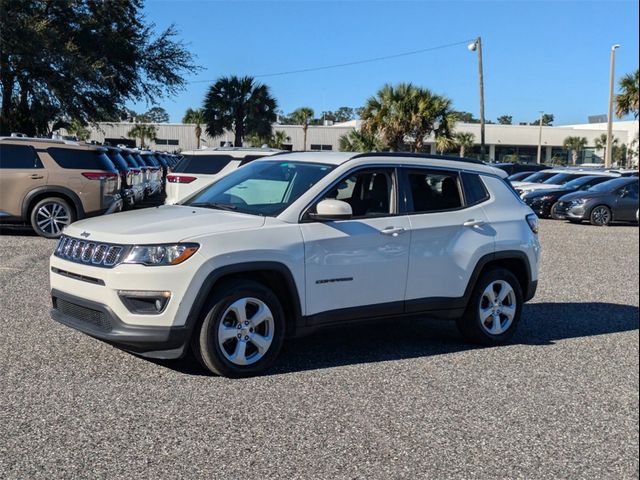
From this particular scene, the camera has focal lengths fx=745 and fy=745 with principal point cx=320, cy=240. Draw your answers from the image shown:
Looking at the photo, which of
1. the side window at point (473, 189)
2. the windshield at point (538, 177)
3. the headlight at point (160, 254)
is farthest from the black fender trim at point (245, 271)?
the windshield at point (538, 177)

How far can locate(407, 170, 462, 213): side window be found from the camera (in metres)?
6.64

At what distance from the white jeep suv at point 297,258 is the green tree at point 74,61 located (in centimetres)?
1917

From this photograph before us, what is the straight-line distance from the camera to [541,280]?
35.7 ft

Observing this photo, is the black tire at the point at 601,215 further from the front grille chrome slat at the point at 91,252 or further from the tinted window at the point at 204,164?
the front grille chrome slat at the point at 91,252

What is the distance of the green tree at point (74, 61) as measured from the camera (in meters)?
23.4

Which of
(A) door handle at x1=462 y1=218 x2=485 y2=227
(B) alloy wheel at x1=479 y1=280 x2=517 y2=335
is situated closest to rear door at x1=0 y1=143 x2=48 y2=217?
(A) door handle at x1=462 y1=218 x2=485 y2=227

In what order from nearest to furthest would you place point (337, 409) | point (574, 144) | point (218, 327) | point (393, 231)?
point (337, 409)
point (218, 327)
point (393, 231)
point (574, 144)

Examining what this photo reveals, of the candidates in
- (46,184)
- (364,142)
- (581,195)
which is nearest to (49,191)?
(46,184)

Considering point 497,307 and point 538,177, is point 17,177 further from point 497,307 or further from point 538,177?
point 538,177

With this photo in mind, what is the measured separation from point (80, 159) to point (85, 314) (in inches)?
343

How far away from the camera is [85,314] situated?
5.60m

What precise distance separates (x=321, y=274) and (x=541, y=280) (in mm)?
5948

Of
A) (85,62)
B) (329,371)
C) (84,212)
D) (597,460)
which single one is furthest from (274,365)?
(85,62)

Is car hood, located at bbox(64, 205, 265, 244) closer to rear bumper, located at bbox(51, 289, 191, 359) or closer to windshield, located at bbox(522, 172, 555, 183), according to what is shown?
rear bumper, located at bbox(51, 289, 191, 359)
